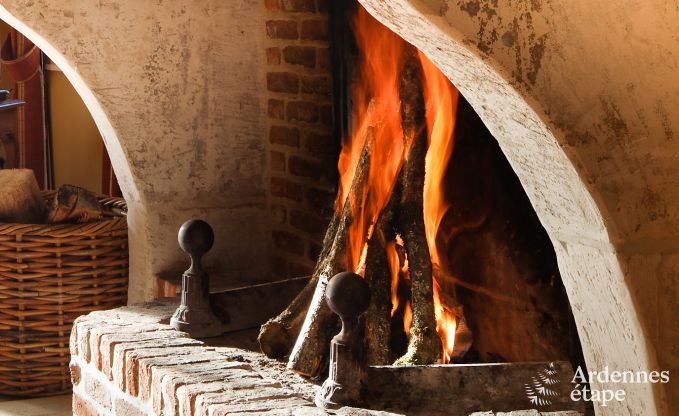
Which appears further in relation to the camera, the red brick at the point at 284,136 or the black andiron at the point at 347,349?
the red brick at the point at 284,136

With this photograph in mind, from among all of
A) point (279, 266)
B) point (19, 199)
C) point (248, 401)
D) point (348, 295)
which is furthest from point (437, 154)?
point (19, 199)

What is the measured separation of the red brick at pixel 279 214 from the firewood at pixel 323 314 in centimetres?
74

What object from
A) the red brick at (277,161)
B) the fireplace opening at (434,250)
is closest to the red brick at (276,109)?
the red brick at (277,161)

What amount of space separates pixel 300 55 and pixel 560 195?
5.59 feet

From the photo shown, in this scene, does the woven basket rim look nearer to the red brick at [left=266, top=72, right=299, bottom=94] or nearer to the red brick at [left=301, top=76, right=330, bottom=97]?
the red brick at [left=266, top=72, right=299, bottom=94]

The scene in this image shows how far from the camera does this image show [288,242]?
3.37 metres

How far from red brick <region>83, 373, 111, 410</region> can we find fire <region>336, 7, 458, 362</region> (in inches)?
26.5

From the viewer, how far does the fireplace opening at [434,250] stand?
2322mm

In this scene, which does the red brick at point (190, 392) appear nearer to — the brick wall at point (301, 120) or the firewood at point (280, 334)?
the firewood at point (280, 334)

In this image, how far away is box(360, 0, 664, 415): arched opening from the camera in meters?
1.61

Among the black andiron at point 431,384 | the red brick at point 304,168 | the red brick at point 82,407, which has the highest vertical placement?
the red brick at point 304,168

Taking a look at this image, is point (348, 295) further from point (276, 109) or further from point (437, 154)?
point (276, 109)

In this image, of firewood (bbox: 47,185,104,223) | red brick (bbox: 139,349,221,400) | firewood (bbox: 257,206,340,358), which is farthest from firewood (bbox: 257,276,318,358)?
firewood (bbox: 47,185,104,223)

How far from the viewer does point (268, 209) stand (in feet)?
11.2
